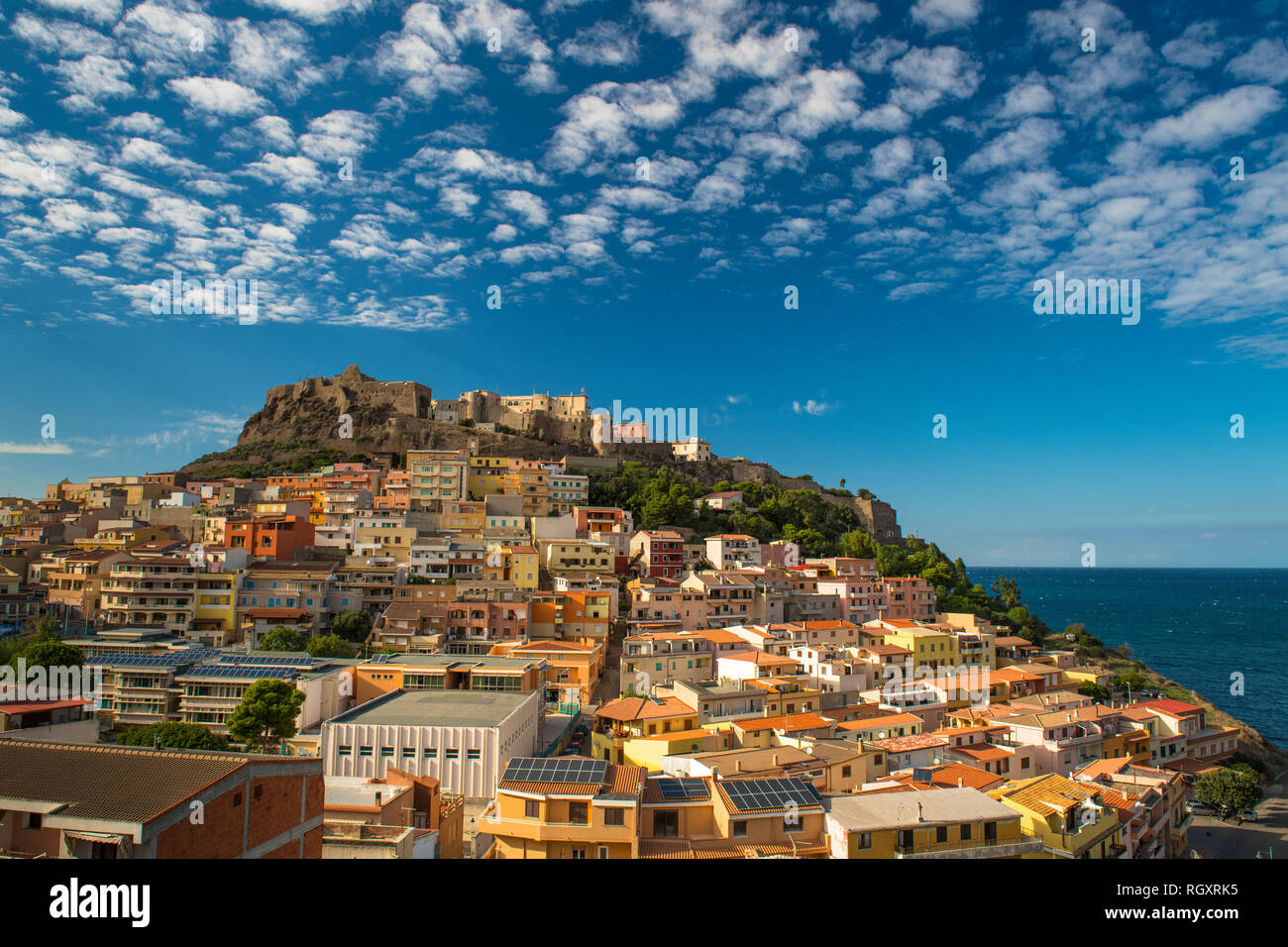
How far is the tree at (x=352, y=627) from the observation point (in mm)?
25328

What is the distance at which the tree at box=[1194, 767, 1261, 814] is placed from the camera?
59.0 feet

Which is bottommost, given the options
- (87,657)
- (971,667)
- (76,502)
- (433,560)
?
(971,667)

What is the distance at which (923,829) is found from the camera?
8.74 metres

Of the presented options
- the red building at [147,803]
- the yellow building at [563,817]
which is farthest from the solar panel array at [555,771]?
the red building at [147,803]

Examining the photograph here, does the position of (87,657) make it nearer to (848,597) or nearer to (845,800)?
(845,800)

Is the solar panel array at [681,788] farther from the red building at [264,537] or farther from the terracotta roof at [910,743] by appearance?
the red building at [264,537]

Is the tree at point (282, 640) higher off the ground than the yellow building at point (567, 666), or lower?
higher

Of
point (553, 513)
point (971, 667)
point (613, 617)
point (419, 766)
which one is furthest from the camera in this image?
point (553, 513)

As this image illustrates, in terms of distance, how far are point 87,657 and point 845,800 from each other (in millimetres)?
20338

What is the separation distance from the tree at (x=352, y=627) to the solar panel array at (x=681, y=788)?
58.8ft

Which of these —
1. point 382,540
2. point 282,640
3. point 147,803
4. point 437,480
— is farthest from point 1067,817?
point 437,480
